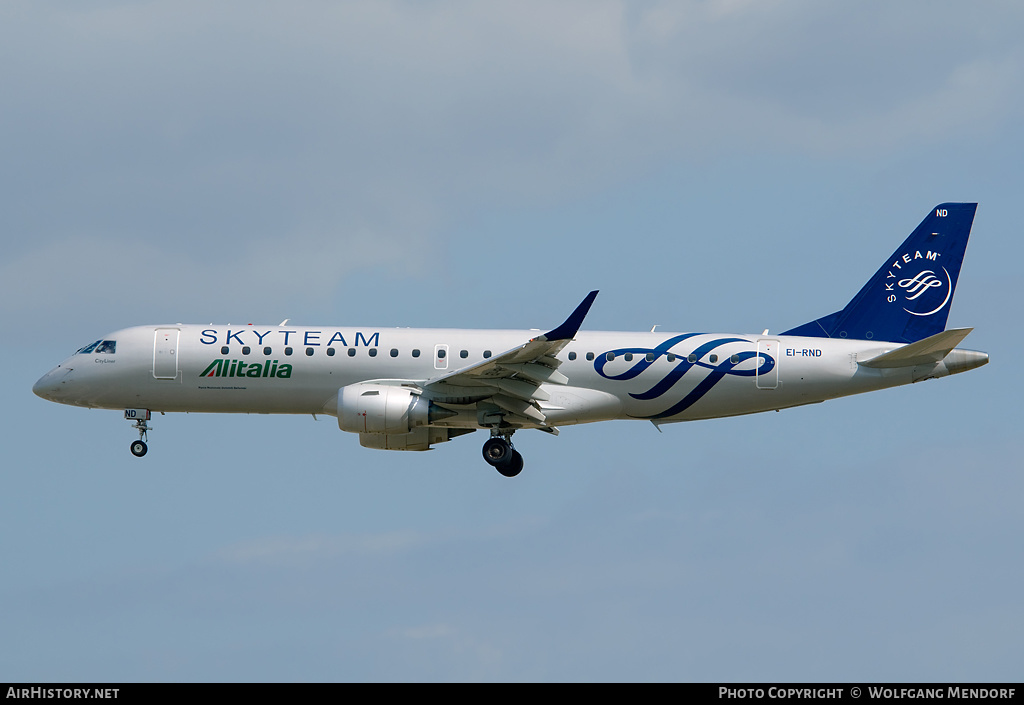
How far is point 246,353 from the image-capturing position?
144 ft

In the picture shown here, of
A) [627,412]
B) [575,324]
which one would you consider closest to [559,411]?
[627,412]

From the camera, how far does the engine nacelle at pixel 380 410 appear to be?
4191cm

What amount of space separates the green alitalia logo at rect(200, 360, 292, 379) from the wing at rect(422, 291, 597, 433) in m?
4.63

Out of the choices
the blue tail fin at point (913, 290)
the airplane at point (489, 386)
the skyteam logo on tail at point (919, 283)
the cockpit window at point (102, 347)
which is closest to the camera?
the airplane at point (489, 386)

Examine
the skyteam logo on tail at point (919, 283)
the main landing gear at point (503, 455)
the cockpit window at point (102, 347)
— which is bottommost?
the main landing gear at point (503, 455)

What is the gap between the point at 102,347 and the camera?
1778 inches

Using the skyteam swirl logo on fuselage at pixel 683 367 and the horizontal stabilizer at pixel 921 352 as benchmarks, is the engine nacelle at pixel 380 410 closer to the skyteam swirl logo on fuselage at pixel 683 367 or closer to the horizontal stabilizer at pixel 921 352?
the skyteam swirl logo on fuselage at pixel 683 367

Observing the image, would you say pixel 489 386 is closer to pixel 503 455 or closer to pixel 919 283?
pixel 503 455

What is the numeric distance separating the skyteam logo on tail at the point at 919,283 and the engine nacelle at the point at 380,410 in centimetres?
1620

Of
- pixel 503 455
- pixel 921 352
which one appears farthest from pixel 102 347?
pixel 921 352

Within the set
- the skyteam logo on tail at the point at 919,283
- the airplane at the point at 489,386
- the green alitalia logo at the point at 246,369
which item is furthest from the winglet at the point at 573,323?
the skyteam logo on tail at the point at 919,283
